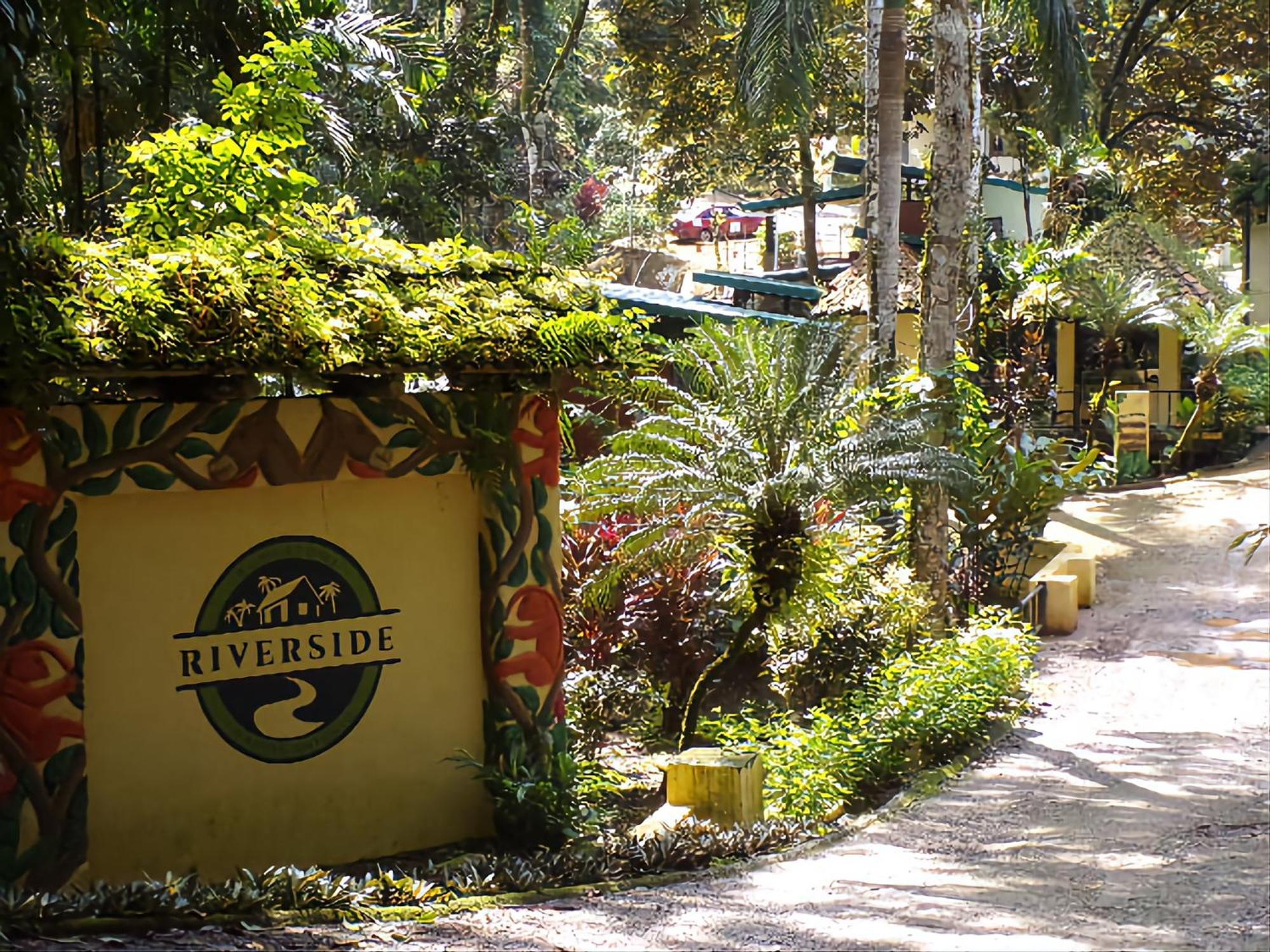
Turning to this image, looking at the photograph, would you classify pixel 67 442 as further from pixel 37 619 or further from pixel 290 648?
pixel 290 648

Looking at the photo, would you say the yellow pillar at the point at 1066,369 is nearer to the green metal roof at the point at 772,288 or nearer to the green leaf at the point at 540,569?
the green metal roof at the point at 772,288

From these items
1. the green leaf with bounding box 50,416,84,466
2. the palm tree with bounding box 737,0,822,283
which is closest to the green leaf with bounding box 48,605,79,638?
the green leaf with bounding box 50,416,84,466

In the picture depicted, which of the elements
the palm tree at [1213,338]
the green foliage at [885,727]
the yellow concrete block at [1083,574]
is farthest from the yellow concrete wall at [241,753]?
the palm tree at [1213,338]

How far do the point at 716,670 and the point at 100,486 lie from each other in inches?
178

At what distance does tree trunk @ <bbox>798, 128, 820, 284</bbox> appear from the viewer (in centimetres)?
2662

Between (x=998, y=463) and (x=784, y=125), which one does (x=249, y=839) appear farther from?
(x=784, y=125)

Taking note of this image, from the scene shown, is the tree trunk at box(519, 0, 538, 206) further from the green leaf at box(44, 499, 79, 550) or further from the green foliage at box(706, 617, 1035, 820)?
the green leaf at box(44, 499, 79, 550)

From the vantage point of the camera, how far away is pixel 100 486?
6.16 meters

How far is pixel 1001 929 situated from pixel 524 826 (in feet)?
7.89

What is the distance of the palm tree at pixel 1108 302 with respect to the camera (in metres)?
23.7

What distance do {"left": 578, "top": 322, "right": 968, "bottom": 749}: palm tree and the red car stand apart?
38597 mm

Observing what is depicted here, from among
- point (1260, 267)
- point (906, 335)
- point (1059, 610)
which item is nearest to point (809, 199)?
point (906, 335)

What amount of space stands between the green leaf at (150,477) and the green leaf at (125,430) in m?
0.11

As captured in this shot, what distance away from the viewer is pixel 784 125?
16.2 metres
